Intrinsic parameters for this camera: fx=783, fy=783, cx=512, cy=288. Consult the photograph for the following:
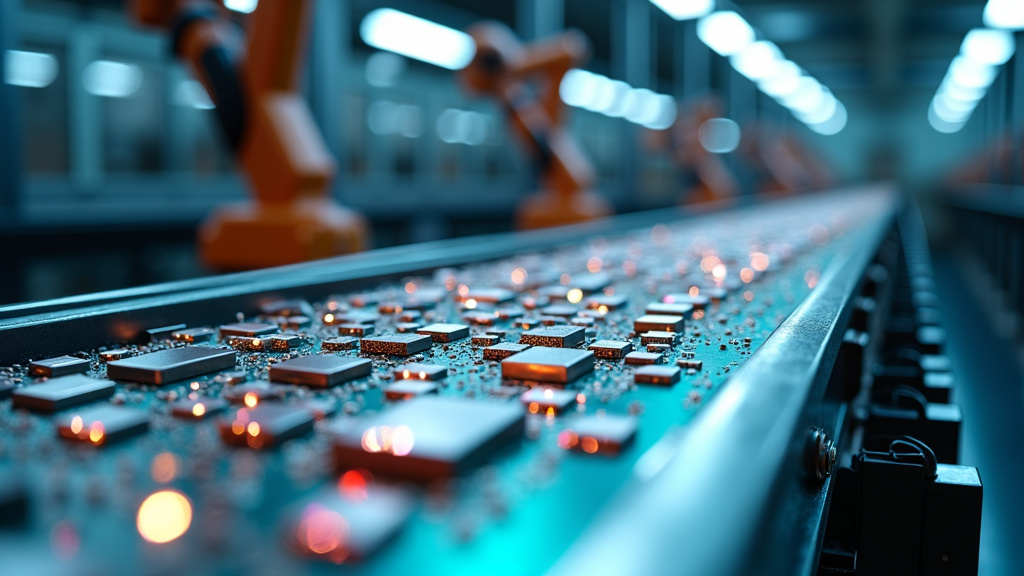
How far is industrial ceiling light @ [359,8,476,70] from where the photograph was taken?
27.1 ft

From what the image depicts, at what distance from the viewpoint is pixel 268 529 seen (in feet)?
1.24

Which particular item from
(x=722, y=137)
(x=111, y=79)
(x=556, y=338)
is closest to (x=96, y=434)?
(x=556, y=338)

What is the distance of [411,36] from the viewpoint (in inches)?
→ 337

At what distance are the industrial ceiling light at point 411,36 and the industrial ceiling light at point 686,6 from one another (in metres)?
2.14

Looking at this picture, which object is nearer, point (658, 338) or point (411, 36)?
point (658, 338)

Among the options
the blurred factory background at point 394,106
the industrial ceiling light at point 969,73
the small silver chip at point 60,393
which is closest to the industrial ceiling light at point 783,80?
the blurred factory background at point 394,106

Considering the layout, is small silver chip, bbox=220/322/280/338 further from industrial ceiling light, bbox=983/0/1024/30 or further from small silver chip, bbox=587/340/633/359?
industrial ceiling light, bbox=983/0/1024/30

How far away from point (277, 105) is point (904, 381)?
187cm

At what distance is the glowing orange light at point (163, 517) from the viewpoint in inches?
14.6

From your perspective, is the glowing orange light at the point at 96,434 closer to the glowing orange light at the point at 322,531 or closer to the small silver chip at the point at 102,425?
the small silver chip at the point at 102,425

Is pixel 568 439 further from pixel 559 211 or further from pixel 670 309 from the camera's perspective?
pixel 559 211

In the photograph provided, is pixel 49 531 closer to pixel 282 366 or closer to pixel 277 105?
pixel 282 366

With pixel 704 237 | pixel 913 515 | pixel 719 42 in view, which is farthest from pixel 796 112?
pixel 913 515

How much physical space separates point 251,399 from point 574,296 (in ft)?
2.21
